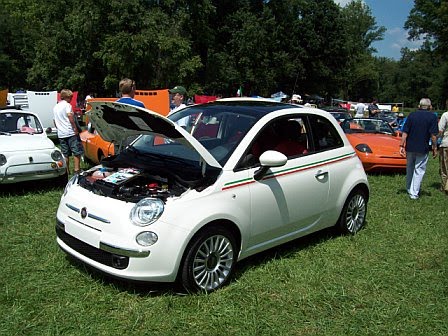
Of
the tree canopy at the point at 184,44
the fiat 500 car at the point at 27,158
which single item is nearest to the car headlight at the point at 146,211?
the fiat 500 car at the point at 27,158

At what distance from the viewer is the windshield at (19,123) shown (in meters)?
8.51

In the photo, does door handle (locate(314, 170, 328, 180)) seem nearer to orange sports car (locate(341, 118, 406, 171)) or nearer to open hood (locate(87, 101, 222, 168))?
open hood (locate(87, 101, 222, 168))

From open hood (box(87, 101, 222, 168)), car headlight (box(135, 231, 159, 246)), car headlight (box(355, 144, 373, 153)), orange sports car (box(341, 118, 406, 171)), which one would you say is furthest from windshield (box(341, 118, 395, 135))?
car headlight (box(135, 231, 159, 246))

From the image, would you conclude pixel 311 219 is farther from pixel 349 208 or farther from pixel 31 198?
pixel 31 198

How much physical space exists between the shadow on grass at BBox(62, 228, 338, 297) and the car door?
325 mm

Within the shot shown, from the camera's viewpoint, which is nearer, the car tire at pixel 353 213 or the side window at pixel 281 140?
the side window at pixel 281 140

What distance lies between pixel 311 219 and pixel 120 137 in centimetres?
227

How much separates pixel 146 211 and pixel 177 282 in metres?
0.68

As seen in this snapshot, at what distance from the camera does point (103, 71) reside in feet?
117

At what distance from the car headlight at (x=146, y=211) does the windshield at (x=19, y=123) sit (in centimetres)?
588

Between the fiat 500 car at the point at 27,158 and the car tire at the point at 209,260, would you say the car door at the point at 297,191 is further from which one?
the fiat 500 car at the point at 27,158

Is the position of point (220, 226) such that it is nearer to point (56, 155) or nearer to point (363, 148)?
point (56, 155)

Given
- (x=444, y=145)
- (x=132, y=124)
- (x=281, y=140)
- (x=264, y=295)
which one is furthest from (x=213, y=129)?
(x=444, y=145)

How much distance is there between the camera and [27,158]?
23.8 ft
